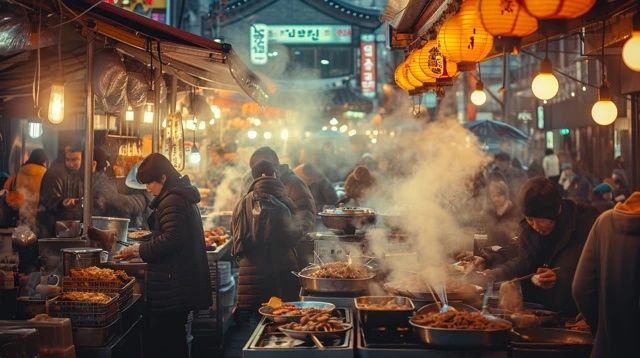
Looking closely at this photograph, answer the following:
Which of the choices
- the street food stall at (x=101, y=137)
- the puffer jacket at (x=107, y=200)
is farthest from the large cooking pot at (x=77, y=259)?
the puffer jacket at (x=107, y=200)

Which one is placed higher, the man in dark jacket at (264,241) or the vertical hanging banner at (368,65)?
the vertical hanging banner at (368,65)

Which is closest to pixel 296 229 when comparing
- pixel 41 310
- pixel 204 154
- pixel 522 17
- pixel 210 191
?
pixel 41 310

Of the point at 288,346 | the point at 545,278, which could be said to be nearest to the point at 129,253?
the point at 288,346

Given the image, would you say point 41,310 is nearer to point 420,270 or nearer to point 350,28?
point 420,270

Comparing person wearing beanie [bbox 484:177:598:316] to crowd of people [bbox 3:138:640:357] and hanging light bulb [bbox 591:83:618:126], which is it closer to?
crowd of people [bbox 3:138:640:357]

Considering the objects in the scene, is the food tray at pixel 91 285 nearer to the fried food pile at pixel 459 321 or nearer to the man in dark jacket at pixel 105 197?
the fried food pile at pixel 459 321

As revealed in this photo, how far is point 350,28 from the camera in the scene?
1532 inches

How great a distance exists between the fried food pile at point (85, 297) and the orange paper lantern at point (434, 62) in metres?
3.95

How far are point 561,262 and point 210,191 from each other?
1047 centimetres

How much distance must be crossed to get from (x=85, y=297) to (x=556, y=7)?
174 inches

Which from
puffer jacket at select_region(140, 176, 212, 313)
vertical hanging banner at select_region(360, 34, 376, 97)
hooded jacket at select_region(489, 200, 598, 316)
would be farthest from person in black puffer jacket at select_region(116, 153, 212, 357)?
vertical hanging banner at select_region(360, 34, 376, 97)

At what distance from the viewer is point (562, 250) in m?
5.73

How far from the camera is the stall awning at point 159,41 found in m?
6.91

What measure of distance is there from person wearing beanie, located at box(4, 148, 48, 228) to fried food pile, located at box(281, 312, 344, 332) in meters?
6.47
